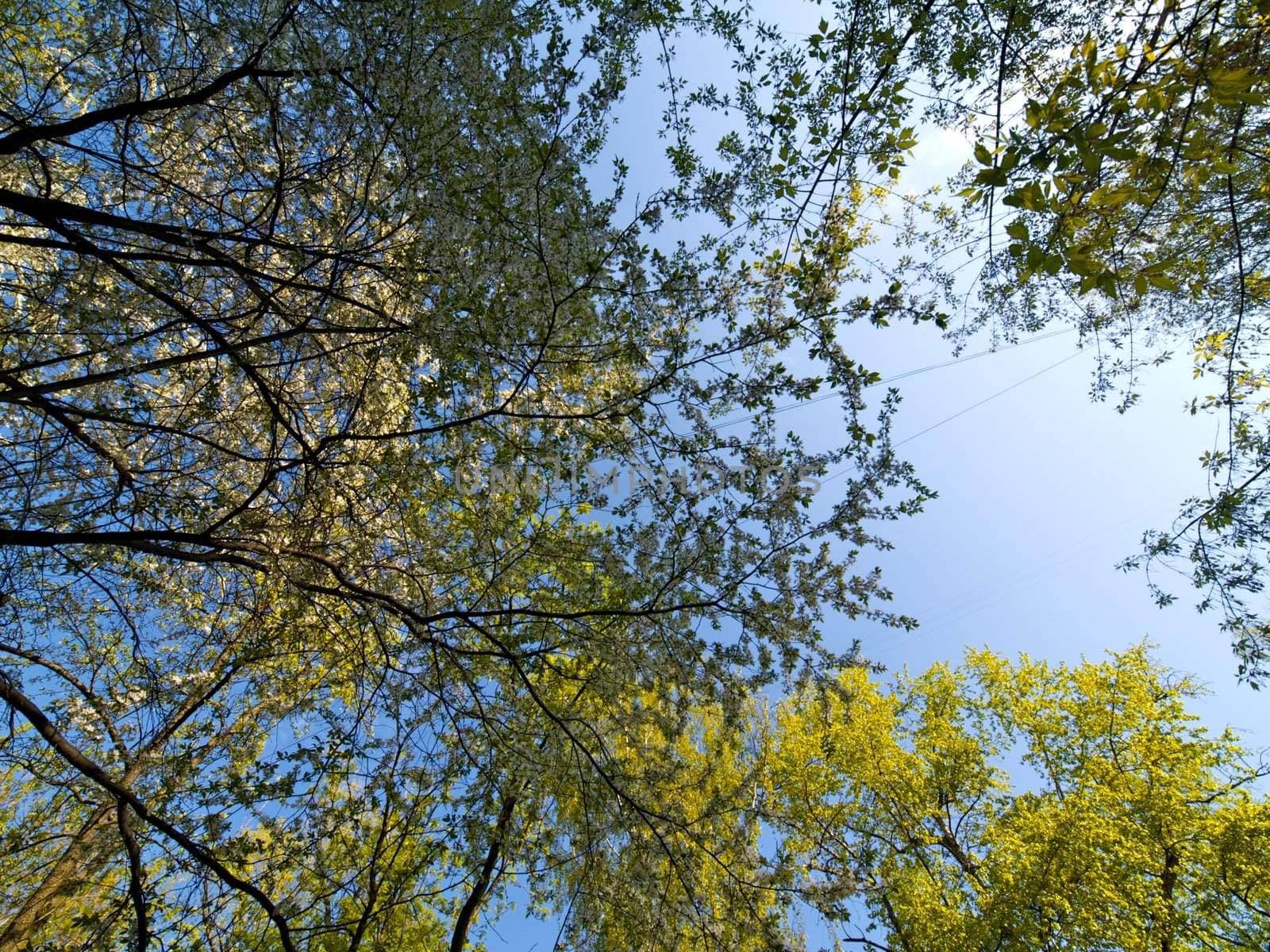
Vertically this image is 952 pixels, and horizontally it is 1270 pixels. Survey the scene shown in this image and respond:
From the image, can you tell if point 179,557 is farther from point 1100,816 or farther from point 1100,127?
point 1100,816

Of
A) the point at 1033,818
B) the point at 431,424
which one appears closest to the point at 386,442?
the point at 431,424

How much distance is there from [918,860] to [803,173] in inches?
438

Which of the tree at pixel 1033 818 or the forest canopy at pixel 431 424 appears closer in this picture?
the forest canopy at pixel 431 424

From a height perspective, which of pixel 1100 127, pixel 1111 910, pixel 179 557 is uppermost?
pixel 179 557

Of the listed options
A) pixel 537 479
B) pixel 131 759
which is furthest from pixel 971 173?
pixel 131 759

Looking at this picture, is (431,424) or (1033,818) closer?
(431,424)

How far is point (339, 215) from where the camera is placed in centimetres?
423

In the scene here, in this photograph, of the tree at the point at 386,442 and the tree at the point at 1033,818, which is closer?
the tree at the point at 386,442

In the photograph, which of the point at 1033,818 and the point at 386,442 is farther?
the point at 1033,818

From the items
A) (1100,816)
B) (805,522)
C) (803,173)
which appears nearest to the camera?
(803,173)

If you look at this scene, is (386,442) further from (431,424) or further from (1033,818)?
(1033,818)

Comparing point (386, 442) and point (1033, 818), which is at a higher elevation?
point (386, 442)

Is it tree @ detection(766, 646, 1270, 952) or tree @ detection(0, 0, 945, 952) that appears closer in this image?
tree @ detection(0, 0, 945, 952)

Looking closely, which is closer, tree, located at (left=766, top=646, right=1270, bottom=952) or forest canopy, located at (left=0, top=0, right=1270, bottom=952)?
forest canopy, located at (left=0, top=0, right=1270, bottom=952)
